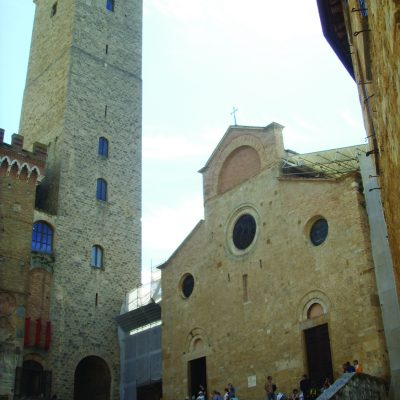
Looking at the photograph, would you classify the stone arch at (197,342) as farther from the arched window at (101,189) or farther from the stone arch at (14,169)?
the stone arch at (14,169)

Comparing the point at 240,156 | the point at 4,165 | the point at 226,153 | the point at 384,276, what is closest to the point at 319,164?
the point at 240,156

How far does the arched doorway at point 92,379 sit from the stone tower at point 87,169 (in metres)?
0.05

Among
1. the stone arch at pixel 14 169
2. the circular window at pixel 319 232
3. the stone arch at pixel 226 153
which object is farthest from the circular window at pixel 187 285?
the stone arch at pixel 14 169

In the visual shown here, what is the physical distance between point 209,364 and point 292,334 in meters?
4.00

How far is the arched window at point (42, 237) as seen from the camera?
87.1 feet

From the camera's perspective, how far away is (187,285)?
2364 cm

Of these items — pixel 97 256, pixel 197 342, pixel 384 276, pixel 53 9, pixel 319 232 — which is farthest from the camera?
pixel 53 9

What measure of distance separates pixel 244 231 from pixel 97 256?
972 centimetres

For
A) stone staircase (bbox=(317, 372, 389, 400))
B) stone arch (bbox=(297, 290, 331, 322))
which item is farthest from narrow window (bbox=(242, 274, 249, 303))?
stone staircase (bbox=(317, 372, 389, 400))

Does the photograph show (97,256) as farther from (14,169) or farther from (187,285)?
(187,285)

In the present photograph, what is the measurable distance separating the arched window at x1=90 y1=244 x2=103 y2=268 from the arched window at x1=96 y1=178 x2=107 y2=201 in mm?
2653

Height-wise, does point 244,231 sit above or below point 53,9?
below

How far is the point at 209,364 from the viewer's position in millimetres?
21031

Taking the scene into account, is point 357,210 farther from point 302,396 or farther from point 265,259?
point 302,396
